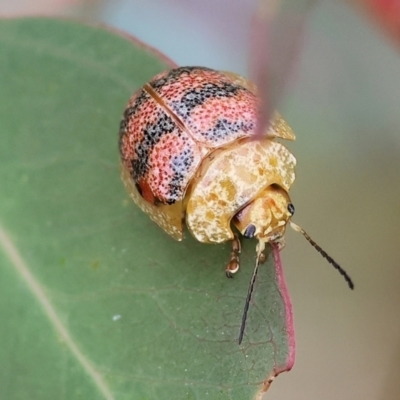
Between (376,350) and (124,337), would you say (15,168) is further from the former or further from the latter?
(376,350)

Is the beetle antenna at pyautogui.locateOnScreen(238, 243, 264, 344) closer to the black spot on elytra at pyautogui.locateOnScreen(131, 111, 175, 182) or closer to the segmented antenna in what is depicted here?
the segmented antenna

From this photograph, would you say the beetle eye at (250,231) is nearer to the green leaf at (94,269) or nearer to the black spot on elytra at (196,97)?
the green leaf at (94,269)

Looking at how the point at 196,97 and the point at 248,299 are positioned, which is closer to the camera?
the point at 248,299

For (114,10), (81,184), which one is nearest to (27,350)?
(81,184)

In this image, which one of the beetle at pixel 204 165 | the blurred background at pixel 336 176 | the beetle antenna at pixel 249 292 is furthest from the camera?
the blurred background at pixel 336 176

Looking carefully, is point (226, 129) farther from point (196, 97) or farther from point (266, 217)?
point (266, 217)

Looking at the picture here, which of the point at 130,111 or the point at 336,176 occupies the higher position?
the point at 130,111

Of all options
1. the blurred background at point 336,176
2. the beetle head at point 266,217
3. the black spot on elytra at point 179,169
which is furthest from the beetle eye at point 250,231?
the blurred background at point 336,176

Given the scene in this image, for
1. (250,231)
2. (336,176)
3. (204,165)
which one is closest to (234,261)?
(250,231)
